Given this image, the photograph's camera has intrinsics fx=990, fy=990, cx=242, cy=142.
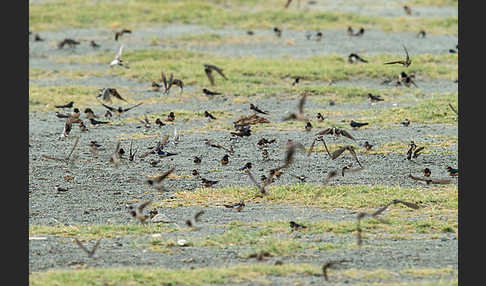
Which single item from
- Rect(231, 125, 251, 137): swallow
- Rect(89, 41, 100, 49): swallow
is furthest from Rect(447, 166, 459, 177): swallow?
Rect(89, 41, 100, 49): swallow

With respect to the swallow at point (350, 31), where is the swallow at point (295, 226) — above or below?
below

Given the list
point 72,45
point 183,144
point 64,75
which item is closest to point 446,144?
point 183,144

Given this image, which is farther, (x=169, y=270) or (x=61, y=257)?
(x=61, y=257)

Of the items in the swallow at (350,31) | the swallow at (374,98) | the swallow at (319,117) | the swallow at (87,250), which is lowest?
the swallow at (87,250)

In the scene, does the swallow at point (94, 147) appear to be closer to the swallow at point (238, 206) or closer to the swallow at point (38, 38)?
the swallow at point (238, 206)

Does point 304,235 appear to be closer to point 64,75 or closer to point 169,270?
point 169,270

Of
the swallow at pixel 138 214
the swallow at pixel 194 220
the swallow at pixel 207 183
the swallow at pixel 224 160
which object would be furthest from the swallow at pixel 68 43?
the swallow at pixel 194 220

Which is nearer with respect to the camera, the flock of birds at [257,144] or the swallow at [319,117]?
the flock of birds at [257,144]

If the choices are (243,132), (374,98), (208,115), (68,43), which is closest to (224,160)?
(243,132)

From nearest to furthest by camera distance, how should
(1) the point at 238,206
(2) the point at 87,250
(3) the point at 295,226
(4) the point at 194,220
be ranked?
1. (2) the point at 87,250
2. (3) the point at 295,226
3. (4) the point at 194,220
4. (1) the point at 238,206

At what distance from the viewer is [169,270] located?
Answer: 7.81m

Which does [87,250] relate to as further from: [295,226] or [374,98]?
[374,98]

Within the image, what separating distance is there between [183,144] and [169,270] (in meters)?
5.40
